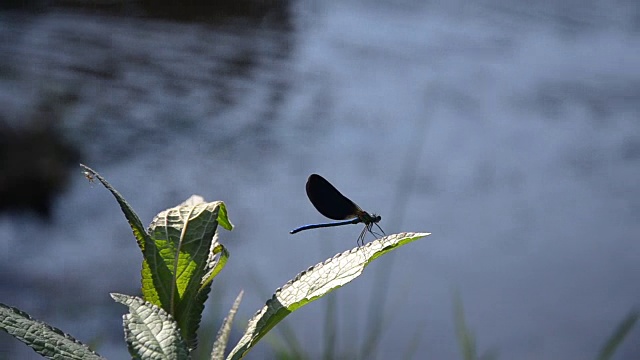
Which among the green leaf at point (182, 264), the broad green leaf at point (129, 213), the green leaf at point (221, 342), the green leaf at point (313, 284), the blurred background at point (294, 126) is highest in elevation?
the blurred background at point (294, 126)

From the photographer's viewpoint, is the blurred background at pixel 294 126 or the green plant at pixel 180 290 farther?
the blurred background at pixel 294 126

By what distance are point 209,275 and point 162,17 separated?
5014mm

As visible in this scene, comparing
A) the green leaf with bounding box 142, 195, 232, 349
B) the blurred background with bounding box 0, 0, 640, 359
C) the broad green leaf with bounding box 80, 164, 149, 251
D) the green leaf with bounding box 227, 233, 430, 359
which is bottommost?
the green leaf with bounding box 227, 233, 430, 359

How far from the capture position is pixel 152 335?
393mm

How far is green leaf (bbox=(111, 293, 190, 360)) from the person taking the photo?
39 centimetres

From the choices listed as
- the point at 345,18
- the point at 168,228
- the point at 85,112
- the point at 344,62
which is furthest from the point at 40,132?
the point at 168,228

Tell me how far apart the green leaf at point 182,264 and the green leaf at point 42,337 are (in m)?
0.06

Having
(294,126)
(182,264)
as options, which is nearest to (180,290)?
(182,264)

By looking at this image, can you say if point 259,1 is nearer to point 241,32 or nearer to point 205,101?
point 241,32

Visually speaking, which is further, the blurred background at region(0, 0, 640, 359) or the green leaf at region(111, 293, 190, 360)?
the blurred background at region(0, 0, 640, 359)

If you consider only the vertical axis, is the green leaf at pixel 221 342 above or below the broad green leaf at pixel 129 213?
below

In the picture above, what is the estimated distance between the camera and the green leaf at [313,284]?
0.39 metres

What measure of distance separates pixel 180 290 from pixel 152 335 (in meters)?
0.06

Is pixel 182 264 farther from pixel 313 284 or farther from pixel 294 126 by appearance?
pixel 294 126
